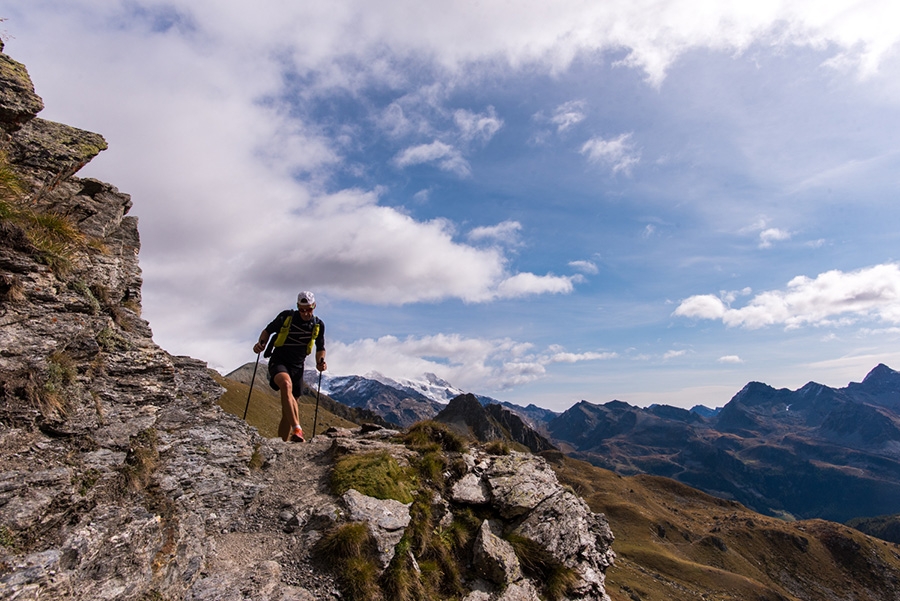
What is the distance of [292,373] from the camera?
15.6 metres

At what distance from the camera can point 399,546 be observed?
10.5 meters

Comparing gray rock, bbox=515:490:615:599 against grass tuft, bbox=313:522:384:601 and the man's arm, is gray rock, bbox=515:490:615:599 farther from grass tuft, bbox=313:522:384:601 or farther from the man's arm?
the man's arm

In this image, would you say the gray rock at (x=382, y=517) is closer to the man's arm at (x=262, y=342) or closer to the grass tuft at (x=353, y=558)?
the grass tuft at (x=353, y=558)

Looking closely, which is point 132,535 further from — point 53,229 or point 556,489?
point 556,489

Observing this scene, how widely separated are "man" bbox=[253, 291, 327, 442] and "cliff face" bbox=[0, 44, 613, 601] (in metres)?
1.38

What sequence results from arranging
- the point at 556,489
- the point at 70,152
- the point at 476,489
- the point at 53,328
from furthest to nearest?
the point at 556,489
the point at 476,489
the point at 70,152
the point at 53,328

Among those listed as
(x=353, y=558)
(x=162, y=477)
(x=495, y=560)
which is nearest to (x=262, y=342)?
(x=162, y=477)

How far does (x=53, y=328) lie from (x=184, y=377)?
4.31 meters

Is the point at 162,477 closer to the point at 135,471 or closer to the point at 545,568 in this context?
the point at 135,471


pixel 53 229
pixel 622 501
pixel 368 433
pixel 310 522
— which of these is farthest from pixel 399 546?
pixel 622 501

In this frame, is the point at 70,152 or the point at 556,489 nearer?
the point at 70,152

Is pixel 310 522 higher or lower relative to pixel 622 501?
higher

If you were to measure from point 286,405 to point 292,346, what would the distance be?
80.7 inches

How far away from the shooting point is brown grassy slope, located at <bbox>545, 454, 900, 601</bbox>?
123188 millimetres
